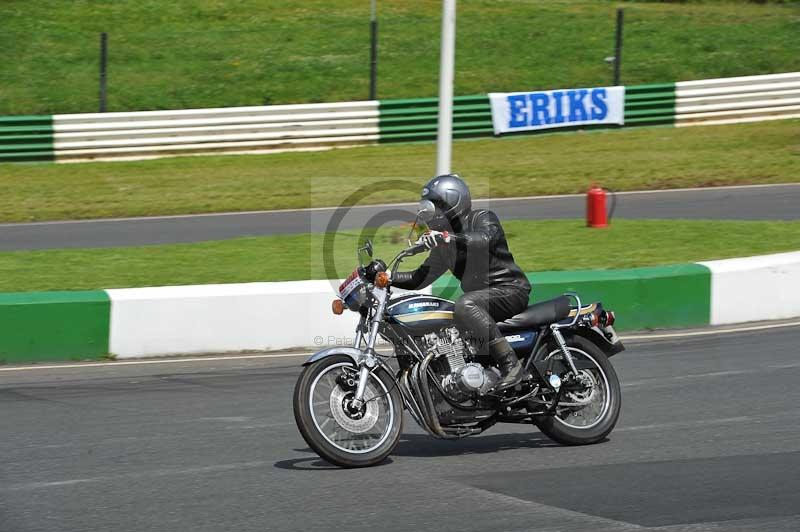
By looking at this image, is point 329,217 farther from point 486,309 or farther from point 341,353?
point 341,353

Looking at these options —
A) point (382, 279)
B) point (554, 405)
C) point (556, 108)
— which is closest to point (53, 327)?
point (382, 279)

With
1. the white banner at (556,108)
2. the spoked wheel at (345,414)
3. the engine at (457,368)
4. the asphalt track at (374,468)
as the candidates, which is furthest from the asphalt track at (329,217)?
the spoked wheel at (345,414)

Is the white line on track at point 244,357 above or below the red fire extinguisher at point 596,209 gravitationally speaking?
below

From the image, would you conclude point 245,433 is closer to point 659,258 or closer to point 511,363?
point 511,363

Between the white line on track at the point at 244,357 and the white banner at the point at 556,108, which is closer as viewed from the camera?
the white line on track at the point at 244,357

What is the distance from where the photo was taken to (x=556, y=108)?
2564cm

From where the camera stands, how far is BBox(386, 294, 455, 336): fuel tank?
7.00m

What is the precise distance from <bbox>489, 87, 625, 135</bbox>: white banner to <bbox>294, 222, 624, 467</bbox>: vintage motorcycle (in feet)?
59.5

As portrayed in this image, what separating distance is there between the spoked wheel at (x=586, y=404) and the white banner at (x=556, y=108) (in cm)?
1810

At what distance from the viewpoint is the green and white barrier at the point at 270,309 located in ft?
32.9

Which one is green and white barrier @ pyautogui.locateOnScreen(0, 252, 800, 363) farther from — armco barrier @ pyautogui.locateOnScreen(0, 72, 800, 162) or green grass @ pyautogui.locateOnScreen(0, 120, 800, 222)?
armco barrier @ pyautogui.locateOnScreen(0, 72, 800, 162)

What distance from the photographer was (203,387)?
359 inches

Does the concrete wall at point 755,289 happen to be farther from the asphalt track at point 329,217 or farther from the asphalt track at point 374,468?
the asphalt track at point 329,217

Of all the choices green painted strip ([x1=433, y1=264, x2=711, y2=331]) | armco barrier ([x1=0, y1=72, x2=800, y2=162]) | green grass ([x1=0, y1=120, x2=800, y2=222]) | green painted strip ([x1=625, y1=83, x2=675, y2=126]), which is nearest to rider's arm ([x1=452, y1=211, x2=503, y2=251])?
green painted strip ([x1=433, y1=264, x2=711, y2=331])
